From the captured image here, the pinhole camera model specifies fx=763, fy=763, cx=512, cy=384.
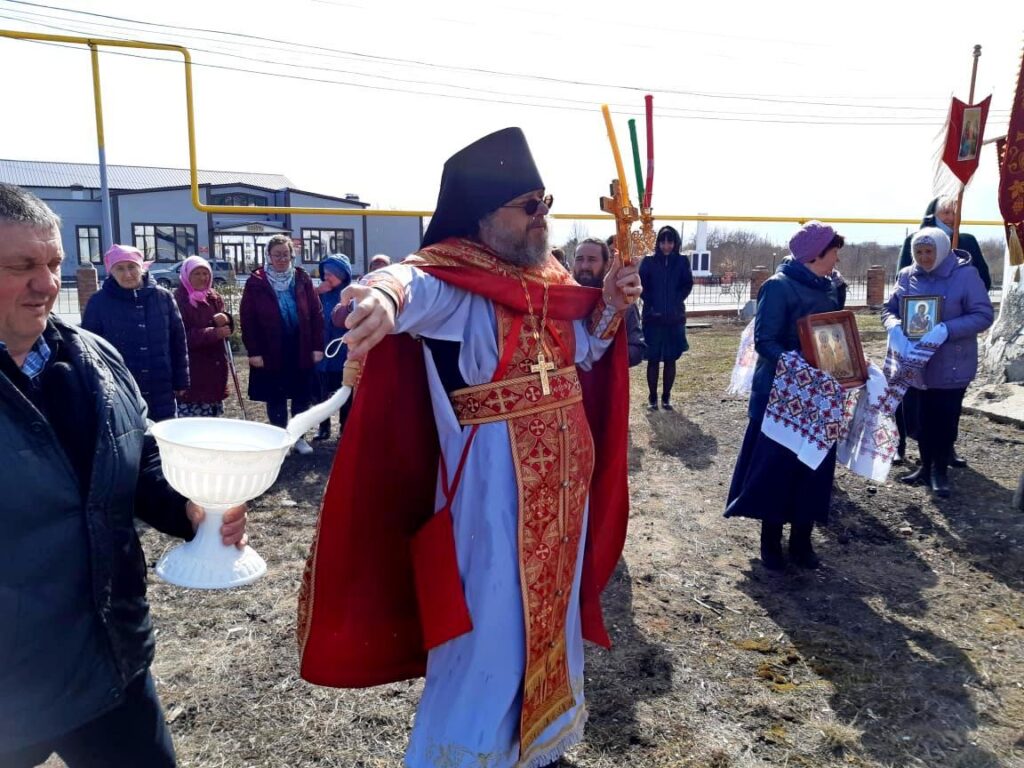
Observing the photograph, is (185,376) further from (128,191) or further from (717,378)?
(128,191)

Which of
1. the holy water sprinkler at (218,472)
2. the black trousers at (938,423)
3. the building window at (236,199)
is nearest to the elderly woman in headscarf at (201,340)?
the holy water sprinkler at (218,472)

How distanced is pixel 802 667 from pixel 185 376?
4426 mm

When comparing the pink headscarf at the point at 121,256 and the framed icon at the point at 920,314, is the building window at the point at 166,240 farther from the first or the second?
the framed icon at the point at 920,314

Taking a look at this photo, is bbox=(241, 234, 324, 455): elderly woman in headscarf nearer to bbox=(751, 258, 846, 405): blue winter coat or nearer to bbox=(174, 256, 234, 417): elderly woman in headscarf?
bbox=(174, 256, 234, 417): elderly woman in headscarf

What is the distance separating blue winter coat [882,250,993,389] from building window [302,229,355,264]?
2456 cm

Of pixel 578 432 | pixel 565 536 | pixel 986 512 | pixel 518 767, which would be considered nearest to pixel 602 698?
pixel 518 767

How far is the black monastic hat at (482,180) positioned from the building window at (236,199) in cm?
3245

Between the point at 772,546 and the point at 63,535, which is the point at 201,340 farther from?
the point at 63,535

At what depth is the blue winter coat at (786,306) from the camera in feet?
13.8

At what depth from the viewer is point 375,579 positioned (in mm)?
2506

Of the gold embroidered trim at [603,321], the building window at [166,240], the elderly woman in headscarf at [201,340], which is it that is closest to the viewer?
the gold embroidered trim at [603,321]

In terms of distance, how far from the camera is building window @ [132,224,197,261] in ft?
106

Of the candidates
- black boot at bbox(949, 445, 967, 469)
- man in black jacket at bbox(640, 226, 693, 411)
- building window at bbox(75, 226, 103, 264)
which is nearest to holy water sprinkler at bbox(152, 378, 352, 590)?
black boot at bbox(949, 445, 967, 469)

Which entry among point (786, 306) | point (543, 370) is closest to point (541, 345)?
point (543, 370)
